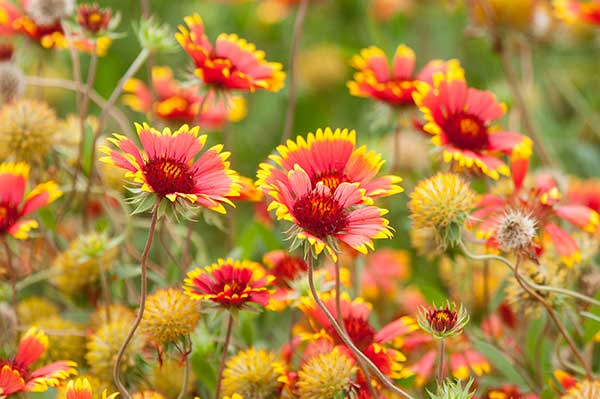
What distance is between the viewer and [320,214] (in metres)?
0.88

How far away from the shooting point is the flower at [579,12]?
1490 mm

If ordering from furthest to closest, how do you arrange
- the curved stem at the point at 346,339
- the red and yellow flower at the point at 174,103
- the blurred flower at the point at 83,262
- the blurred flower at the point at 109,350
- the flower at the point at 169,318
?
the red and yellow flower at the point at 174,103 < the blurred flower at the point at 83,262 < the blurred flower at the point at 109,350 < the flower at the point at 169,318 < the curved stem at the point at 346,339

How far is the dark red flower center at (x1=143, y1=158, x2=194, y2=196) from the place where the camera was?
88 centimetres

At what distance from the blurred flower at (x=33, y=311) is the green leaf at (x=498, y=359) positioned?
650 mm

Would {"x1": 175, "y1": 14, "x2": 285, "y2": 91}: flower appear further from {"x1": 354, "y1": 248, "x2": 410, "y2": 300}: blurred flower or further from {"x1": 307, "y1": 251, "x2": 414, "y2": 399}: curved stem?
{"x1": 354, "y1": 248, "x2": 410, "y2": 300}: blurred flower

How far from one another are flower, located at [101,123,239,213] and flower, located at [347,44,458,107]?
0.37 metres

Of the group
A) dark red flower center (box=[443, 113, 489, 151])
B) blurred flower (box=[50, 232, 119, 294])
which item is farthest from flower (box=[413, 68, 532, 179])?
blurred flower (box=[50, 232, 119, 294])

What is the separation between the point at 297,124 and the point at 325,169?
118 centimetres

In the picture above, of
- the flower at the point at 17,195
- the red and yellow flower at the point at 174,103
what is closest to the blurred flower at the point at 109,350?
the flower at the point at 17,195

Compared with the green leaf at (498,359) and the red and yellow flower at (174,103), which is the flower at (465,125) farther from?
the red and yellow flower at (174,103)

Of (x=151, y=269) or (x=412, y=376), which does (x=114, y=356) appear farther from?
(x=412, y=376)

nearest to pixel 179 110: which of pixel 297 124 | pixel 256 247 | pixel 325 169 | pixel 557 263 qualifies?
pixel 256 247

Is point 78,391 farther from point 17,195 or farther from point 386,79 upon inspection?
point 386,79

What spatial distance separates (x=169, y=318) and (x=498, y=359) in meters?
0.47
